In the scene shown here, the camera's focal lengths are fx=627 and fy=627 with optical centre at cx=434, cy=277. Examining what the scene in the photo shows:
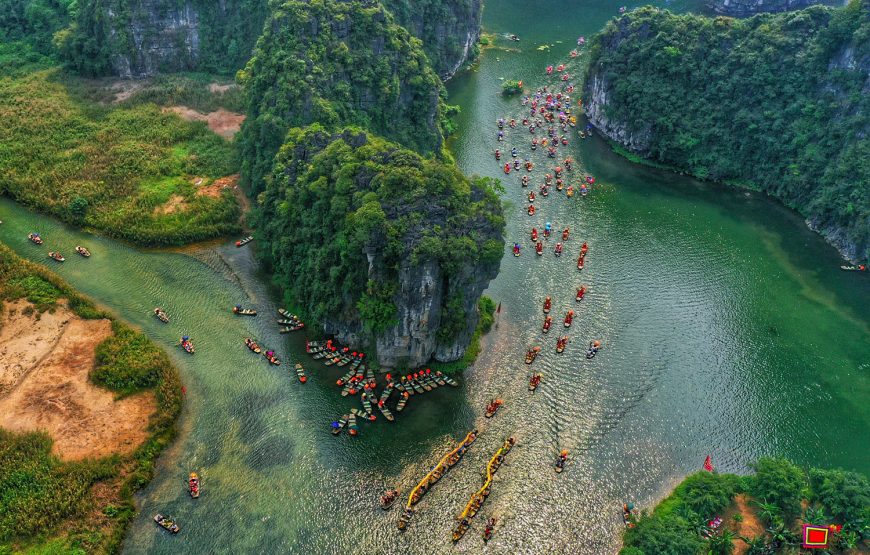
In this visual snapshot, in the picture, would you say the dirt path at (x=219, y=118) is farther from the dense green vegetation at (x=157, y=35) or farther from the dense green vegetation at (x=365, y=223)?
the dense green vegetation at (x=365, y=223)

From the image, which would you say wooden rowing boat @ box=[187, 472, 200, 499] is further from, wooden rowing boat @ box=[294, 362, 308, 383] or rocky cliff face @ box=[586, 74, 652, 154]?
rocky cliff face @ box=[586, 74, 652, 154]

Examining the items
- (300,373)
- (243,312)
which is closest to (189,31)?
(243,312)

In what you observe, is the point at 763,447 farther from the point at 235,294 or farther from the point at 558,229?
the point at 235,294

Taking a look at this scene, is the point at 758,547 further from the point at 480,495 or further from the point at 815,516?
the point at 480,495

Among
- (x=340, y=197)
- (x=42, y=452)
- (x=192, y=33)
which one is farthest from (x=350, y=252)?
(x=192, y=33)

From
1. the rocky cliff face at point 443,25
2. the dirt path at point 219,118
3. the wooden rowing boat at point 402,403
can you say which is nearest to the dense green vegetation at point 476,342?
the wooden rowing boat at point 402,403

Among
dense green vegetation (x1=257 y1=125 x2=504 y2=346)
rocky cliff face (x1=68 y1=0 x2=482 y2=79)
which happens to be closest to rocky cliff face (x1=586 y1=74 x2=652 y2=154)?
rocky cliff face (x1=68 y1=0 x2=482 y2=79)
